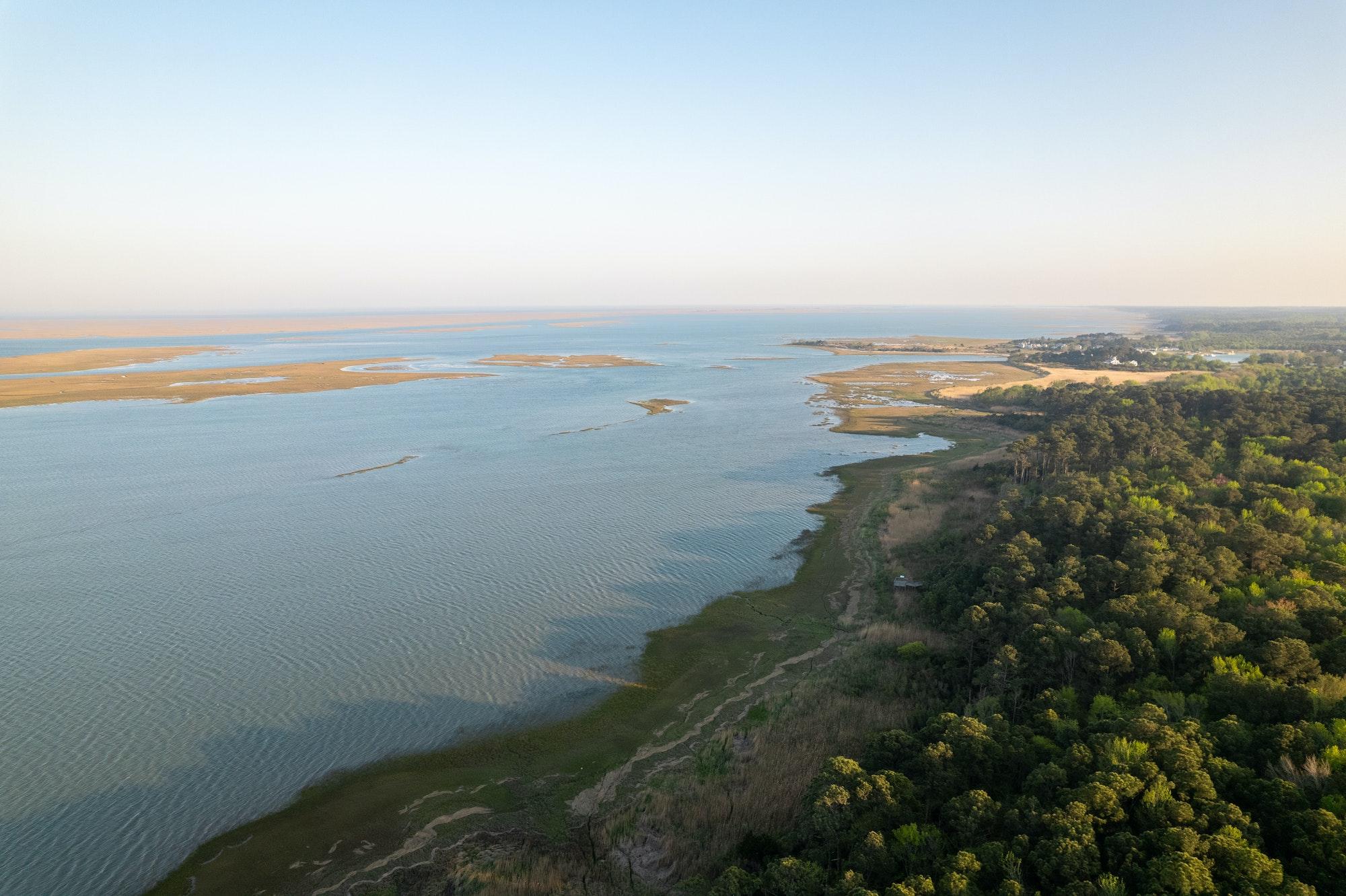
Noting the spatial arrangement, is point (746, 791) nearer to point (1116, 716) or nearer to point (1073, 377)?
point (1116, 716)

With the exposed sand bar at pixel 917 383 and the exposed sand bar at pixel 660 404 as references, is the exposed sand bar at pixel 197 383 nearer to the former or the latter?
the exposed sand bar at pixel 660 404

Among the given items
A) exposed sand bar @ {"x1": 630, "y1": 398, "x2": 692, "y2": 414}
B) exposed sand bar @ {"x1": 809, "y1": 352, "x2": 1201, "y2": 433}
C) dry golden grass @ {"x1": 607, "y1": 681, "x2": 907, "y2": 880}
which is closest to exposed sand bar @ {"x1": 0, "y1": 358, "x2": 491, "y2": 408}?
exposed sand bar @ {"x1": 630, "y1": 398, "x2": 692, "y2": 414}

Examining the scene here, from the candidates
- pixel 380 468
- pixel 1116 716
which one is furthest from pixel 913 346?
pixel 1116 716

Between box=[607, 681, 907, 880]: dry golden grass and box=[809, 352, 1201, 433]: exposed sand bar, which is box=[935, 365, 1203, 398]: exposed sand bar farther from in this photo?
box=[607, 681, 907, 880]: dry golden grass

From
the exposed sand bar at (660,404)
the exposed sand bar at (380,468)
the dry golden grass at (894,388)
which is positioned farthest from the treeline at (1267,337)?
the exposed sand bar at (380,468)

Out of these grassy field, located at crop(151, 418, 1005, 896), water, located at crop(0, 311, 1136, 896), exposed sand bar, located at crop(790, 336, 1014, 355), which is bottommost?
grassy field, located at crop(151, 418, 1005, 896)

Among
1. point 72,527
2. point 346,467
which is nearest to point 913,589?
point 346,467
